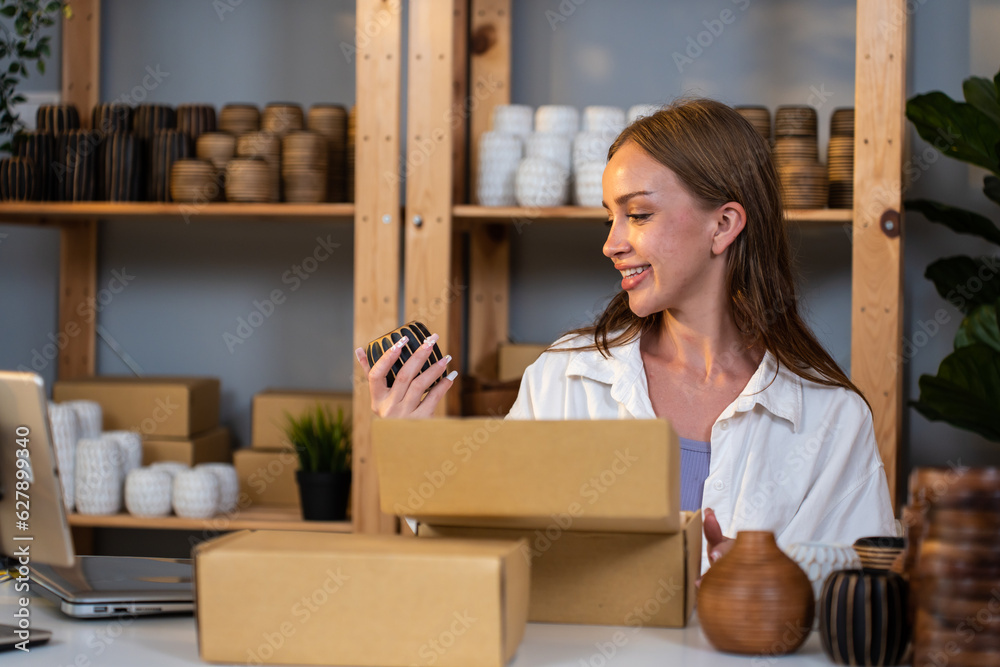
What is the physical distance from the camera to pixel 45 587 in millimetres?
1096

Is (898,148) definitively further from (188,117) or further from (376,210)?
(188,117)

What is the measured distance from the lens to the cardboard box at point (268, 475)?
8.09ft

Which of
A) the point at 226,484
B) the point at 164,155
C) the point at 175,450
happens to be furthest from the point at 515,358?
the point at 164,155

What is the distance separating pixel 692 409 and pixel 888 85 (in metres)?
0.93

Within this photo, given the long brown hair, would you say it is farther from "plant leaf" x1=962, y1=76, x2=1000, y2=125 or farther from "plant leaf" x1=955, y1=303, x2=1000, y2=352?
"plant leaf" x1=962, y1=76, x2=1000, y2=125

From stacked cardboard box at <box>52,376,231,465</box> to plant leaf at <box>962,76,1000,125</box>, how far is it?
6.12 ft

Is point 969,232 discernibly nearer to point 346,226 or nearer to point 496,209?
point 496,209

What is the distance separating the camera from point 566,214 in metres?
2.20

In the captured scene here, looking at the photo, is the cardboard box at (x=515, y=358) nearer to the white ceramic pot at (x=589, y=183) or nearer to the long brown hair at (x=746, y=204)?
the white ceramic pot at (x=589, y=183)

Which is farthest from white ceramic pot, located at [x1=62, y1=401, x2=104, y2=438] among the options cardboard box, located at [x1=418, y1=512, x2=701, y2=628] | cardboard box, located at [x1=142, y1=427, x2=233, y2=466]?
cardboard box, located at [x1=418, y1=512, x2=701, y2=628]

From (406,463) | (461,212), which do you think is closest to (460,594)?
(406,463)

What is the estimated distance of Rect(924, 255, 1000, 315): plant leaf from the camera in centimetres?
226

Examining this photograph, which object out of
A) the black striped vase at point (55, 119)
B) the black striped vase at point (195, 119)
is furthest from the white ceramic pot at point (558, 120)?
the black striped vase at point (55, 119)

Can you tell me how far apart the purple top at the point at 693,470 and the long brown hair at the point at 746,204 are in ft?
0.66
